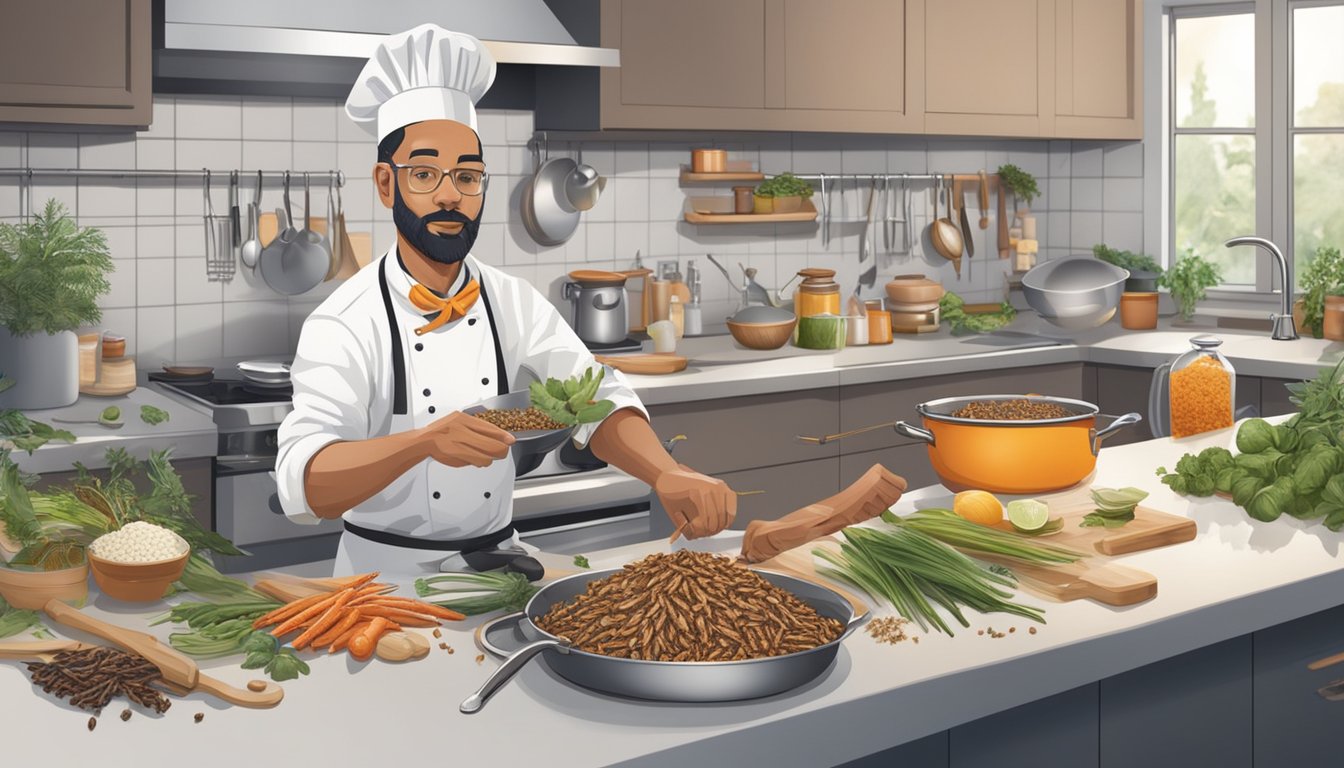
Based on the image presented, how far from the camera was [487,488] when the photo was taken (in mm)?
2287

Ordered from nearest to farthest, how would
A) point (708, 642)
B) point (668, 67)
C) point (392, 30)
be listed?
point (708, 642) < point (392, 30) < point (668, 67)

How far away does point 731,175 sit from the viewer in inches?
171

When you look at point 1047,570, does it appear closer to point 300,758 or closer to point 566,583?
point 566,583

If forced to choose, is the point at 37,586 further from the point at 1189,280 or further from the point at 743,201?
the point at 1189,280

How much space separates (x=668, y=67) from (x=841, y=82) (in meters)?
0.66

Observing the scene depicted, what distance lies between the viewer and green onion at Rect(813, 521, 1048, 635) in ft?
5.51

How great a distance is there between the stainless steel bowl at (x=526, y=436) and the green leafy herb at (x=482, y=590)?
20 cm

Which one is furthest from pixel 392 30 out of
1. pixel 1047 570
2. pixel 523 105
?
pixel 1047 570

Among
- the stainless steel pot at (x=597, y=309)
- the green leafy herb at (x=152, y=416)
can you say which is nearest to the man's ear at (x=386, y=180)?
the green leafy herb at (x=152, y=416)

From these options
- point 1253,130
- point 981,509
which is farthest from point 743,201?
point 981,509

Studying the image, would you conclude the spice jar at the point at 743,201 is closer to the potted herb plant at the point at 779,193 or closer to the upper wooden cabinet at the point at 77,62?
the potted herb plant at the point at 779,193

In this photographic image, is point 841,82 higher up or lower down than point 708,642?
higher up

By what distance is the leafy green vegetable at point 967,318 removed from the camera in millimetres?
4504

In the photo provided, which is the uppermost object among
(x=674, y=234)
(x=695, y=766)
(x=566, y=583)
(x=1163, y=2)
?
(x=1163, y=2)
